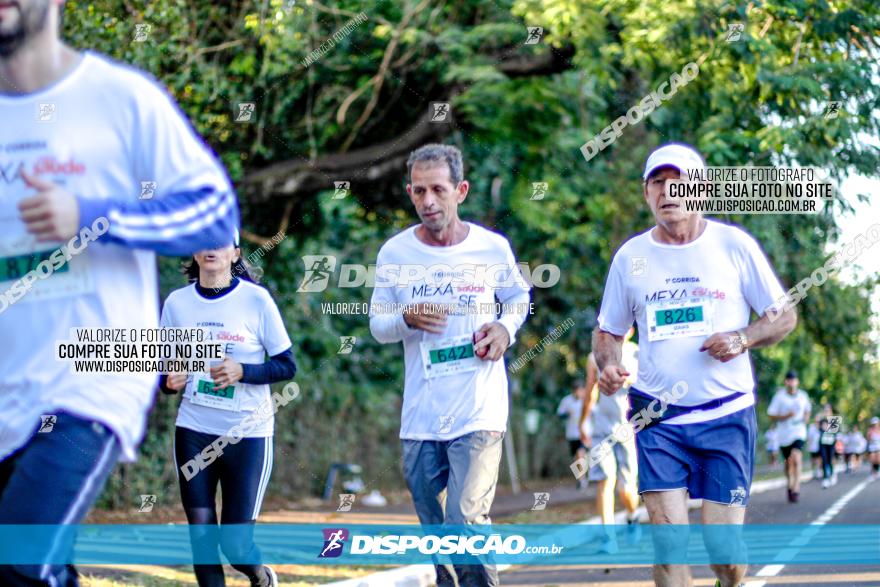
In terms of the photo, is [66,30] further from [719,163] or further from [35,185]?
[35,185]

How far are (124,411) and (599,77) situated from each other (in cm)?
974

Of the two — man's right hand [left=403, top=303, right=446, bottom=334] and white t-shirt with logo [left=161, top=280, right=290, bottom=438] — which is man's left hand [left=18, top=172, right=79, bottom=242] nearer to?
man's right hand [left=403, top=303, right=446, bottom=334]

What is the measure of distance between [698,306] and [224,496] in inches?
101

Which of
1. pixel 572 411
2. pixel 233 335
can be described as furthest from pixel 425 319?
pixel 572 411

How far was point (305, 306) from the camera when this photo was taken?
15.7 m

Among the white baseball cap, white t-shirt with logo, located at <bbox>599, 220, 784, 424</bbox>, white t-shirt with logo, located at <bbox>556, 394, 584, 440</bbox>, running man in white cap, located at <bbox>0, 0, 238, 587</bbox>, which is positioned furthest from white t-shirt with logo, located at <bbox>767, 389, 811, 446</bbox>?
running man in white cap, located at <bbox>0, 0, 238, 587</bbox>

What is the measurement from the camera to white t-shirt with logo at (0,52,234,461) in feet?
13.1

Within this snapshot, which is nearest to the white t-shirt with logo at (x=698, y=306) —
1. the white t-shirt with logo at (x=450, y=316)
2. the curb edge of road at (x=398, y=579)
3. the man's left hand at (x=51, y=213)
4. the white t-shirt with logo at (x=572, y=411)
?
the white t-shirt with logo at (x=450, y=316)

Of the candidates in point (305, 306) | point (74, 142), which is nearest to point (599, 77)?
point (305, 306)

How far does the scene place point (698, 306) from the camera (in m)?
6.41

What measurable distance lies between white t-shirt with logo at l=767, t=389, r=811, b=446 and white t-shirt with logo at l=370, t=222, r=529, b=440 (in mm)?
12779

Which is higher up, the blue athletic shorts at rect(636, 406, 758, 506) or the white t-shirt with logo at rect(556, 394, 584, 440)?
the blue athletic shorts at rect(636, 406, 758, 506)

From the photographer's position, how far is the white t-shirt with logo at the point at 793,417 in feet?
61.6

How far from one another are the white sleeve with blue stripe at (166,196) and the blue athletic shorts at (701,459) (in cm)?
281
